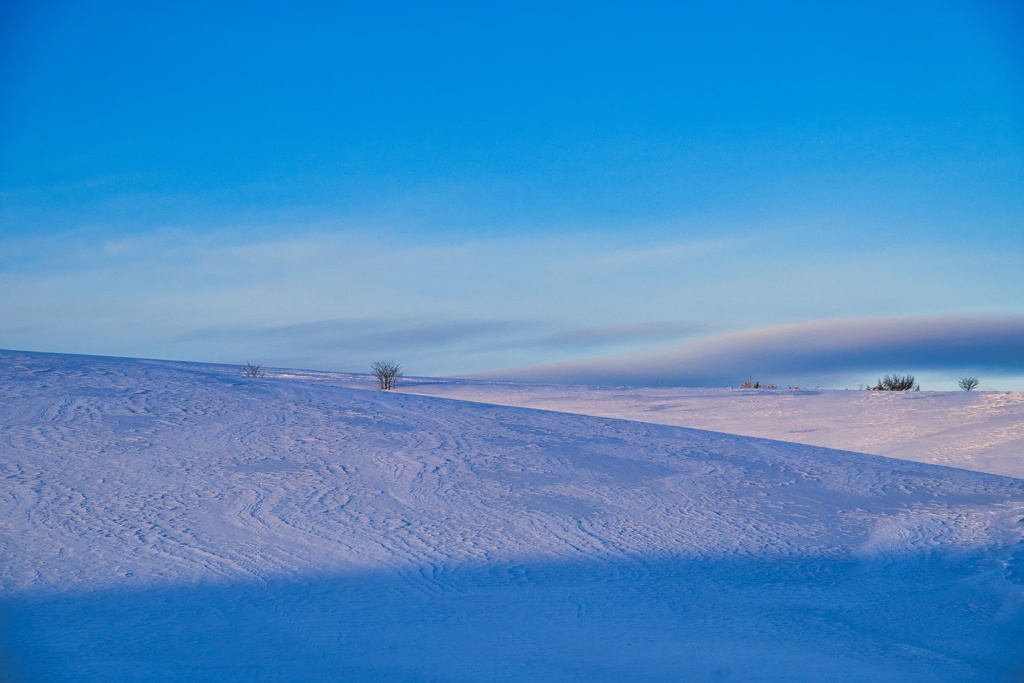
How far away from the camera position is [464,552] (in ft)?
10.8

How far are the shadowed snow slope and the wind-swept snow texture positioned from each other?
2.20m

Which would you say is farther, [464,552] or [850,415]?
[850,415]

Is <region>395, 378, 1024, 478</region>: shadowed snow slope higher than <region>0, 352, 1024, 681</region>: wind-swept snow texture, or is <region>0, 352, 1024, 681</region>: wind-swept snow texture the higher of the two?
<region>395, 378, 1024, 478</region>: shadowed snow slope

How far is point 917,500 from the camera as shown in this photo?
429cm

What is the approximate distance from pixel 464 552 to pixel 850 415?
693 cm

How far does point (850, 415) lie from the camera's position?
9.15 metres

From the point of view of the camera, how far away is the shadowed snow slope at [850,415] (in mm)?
7141

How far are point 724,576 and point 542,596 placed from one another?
0.71 m

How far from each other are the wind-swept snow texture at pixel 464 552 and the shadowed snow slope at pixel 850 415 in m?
2.20

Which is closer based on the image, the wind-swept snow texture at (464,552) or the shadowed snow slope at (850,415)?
the wind-swept snow texture at (464,552)

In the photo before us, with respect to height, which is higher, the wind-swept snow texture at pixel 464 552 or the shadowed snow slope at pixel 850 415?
the shadowed snow slope at pixel 850 415

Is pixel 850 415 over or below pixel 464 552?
over

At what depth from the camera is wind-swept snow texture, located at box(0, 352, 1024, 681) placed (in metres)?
2.52

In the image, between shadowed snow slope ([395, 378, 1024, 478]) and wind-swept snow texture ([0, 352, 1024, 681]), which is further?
shadowed snow slope ([395, 378, 1024, 478])
